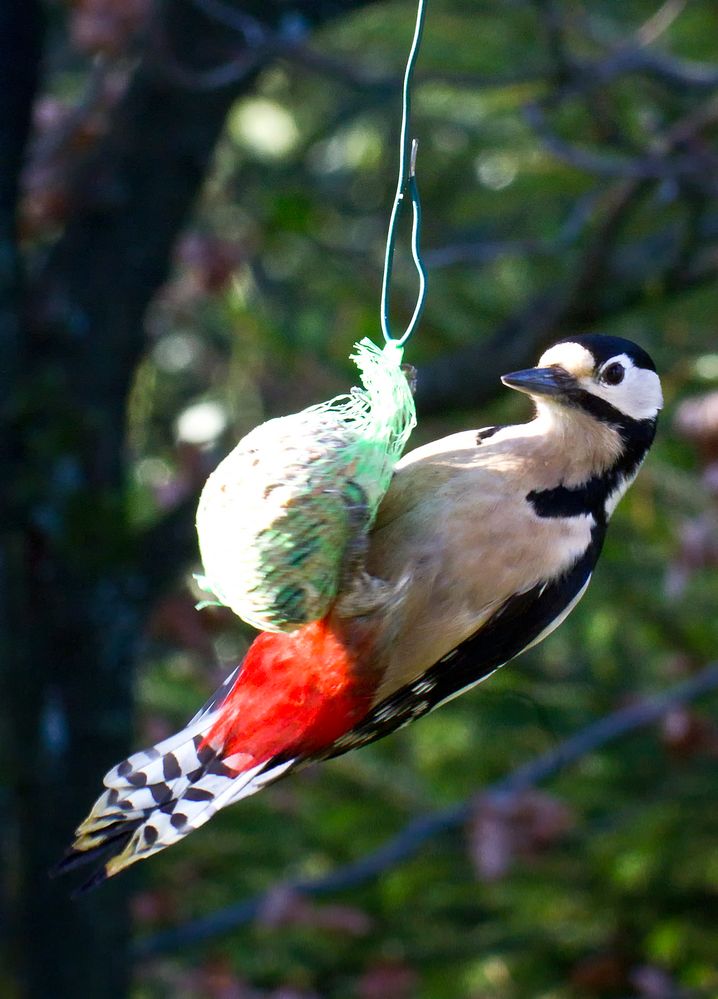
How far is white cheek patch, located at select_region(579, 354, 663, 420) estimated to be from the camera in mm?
2449

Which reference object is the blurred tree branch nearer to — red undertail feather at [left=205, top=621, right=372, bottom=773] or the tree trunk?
the tree trunk

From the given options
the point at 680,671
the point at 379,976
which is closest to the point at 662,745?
the point at 680,671

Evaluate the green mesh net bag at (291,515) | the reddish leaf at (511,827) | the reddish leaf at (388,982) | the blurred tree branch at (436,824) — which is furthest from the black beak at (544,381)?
the reddish leaf at (388,982)

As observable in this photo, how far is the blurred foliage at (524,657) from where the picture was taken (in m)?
4.52

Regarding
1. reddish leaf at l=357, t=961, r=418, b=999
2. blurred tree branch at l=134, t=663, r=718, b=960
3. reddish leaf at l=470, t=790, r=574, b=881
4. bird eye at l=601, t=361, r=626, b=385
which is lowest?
reddish leaf at l=357, t=961, r=418, b=999

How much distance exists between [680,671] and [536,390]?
2996mm

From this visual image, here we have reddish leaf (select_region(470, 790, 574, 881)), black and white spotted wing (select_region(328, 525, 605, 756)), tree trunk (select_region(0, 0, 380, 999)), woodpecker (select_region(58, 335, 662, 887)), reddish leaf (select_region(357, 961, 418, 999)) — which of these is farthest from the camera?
reddish leaf (select_region(357, 961, 418, 999))

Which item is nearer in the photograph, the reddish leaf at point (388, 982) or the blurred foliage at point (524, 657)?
the blurred foliage at point (524, 657)

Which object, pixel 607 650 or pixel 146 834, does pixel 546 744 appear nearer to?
pixel 607 650

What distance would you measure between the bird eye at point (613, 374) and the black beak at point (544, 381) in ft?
0.16

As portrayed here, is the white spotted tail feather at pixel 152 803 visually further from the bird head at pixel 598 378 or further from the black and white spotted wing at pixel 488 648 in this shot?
the bird head at pixel 598 378

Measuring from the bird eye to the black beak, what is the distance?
5 cm

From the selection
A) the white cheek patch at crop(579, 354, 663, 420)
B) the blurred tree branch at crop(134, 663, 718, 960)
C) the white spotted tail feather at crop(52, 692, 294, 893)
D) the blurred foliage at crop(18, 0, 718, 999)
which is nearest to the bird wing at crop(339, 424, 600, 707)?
the white cheek patch at crop(579, 354, 663, 420)

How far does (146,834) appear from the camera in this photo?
2314 millimetres
